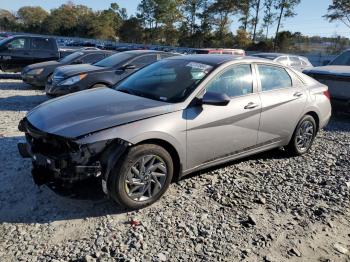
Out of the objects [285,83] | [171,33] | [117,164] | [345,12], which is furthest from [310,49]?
[117,164]

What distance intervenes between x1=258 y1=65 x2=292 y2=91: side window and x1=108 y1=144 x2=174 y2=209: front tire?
6.67 feet

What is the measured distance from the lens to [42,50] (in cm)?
1513

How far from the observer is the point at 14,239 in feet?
11.5

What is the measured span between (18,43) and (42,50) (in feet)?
3.03

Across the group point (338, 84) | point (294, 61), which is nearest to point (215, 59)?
point (338, 84)

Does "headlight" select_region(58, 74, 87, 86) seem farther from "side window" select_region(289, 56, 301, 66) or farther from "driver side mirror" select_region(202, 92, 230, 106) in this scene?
"side window" select_region(289, 56, 301, 66)

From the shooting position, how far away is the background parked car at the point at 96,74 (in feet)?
29.5

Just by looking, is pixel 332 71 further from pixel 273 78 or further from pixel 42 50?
pixel 42 50

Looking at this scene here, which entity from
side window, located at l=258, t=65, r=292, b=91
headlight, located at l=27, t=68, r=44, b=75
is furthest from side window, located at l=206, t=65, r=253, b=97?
headlight, located at l=27, t=68, r=44, b=75

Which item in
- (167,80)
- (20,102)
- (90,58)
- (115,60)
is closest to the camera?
(167,80)

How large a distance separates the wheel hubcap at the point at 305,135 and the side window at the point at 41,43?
470 inches

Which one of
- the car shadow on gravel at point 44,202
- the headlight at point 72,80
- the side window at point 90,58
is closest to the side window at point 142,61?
the headlight at point 72,80

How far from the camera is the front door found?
14.6 ft

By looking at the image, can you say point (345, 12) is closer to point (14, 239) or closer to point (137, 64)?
point (137, 64)
